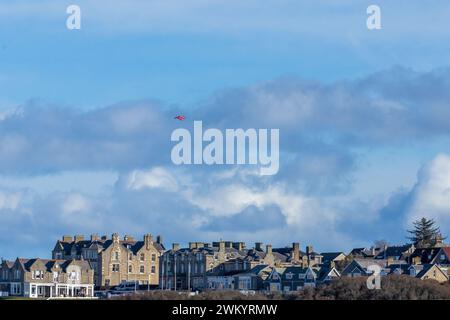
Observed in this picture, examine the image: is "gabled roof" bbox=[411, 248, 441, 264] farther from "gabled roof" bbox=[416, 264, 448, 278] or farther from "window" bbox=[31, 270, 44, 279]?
"window" bbox=[31, 270, 44, 279]

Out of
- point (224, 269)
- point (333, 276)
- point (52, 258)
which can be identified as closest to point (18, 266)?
point (52, 258)

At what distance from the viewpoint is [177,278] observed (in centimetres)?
17288

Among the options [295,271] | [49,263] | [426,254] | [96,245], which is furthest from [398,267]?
[49,263]

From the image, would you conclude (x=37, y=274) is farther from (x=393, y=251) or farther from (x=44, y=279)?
(x=393, y=251)

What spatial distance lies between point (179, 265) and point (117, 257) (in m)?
8.06

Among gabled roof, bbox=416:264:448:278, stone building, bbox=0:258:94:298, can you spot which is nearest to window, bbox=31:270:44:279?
stone building, bbox=0:258:94:298

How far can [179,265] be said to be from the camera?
17400cm

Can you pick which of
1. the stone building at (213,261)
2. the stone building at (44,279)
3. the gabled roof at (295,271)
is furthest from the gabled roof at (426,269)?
the stone building at (44,279)

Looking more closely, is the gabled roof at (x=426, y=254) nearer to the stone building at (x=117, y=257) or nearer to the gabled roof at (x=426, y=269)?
the gabled roof at (x=426, y=269)

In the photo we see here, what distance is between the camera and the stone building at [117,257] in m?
173

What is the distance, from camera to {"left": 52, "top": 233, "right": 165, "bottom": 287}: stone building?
173 m

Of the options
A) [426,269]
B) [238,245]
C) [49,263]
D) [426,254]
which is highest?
[238,245]
